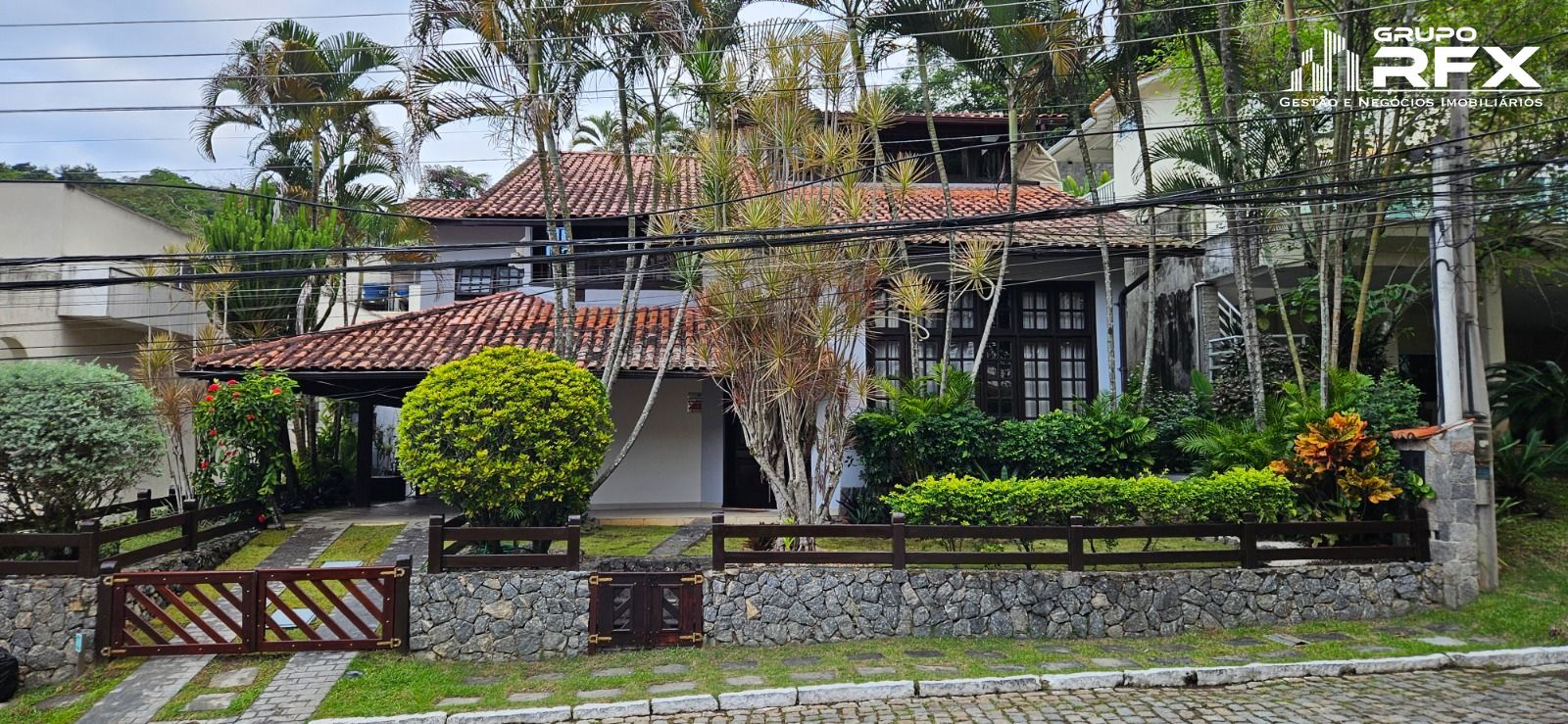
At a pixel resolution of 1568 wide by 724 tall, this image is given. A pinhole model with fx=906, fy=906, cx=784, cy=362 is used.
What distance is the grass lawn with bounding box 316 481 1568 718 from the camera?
809 centimetres

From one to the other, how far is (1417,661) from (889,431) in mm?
6435

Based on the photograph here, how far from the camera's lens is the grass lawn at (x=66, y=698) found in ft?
26.0

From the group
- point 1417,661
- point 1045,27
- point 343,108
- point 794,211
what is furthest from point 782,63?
point 343,108

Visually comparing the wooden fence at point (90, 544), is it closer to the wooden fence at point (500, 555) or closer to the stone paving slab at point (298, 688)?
the stone paving slab at point (298, 688)

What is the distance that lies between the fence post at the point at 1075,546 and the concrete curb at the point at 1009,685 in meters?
1.55

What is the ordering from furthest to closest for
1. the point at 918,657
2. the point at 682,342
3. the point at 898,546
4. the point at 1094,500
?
the point at 682,342 < the point at 1094,500 < the point at 898,546 < the point at 918,657

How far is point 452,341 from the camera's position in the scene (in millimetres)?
14805

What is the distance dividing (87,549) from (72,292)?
9549 mm

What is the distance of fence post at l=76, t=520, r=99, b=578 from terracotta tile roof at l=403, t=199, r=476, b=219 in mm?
7895

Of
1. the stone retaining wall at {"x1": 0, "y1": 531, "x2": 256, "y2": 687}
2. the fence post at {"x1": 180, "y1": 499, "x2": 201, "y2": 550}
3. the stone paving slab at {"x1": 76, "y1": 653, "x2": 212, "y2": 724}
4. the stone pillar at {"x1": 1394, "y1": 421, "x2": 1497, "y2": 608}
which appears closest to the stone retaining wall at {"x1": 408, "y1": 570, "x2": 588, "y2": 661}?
the stone paving slab at {"x1": 76, "y1": 653, "x2": 212, "y2": 724}

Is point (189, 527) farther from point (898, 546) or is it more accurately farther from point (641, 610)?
point (898, 546)

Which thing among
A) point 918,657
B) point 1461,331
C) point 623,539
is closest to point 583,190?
point 623,539

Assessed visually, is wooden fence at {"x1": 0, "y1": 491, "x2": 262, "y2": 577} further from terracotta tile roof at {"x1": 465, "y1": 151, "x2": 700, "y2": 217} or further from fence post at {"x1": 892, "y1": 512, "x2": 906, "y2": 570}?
fence post at {"x1": 892, "y1": 512, "x2": 906, "y2": 570}

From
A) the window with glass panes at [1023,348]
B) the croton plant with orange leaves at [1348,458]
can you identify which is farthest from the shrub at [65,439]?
the croton plant with orange leaves at [1348,458]
